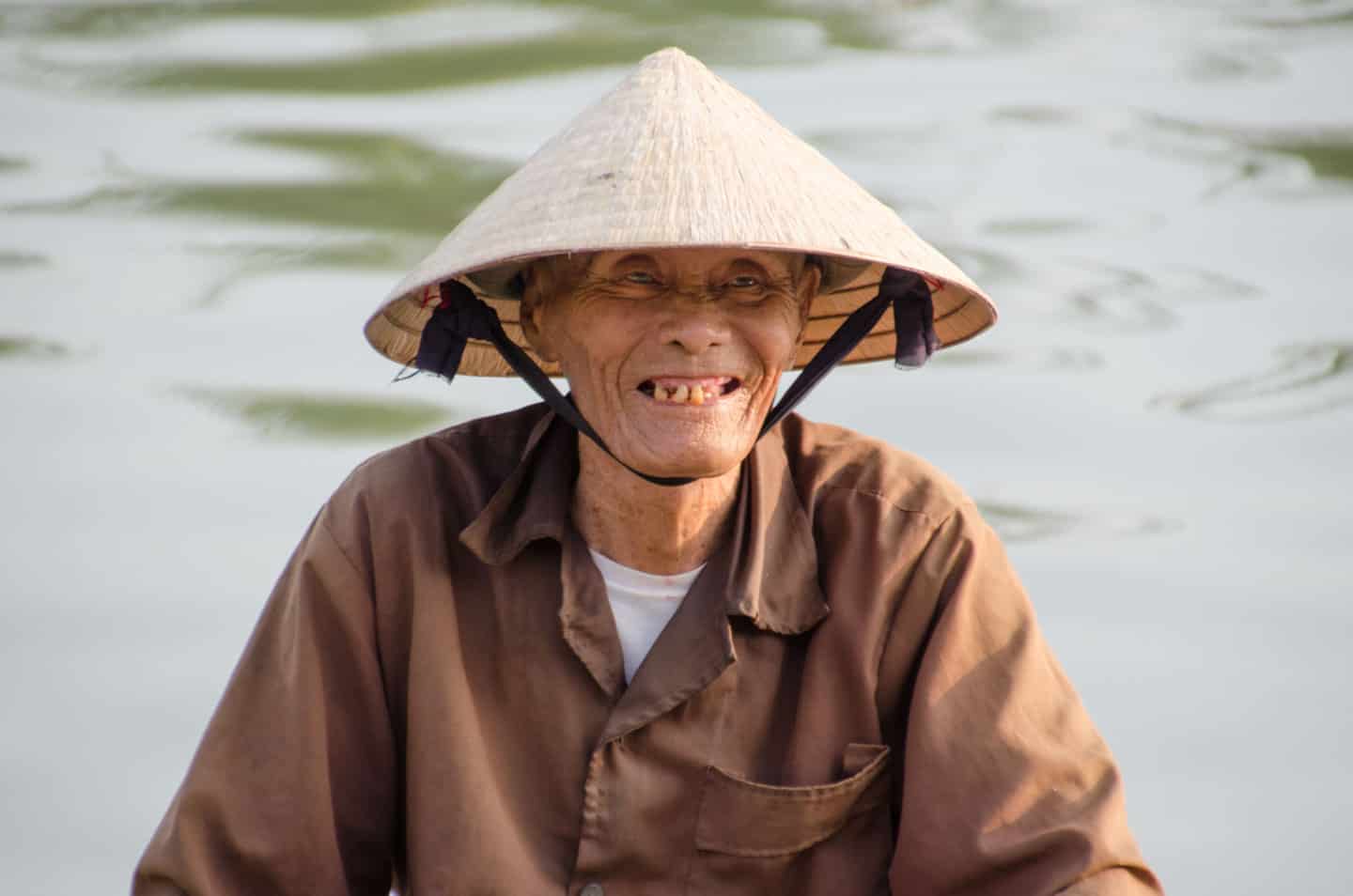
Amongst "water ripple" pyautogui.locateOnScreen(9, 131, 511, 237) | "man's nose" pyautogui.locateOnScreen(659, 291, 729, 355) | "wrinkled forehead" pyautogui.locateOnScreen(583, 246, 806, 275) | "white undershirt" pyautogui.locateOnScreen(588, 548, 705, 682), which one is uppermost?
"wrinkled forehead" pyautogui.locateOnScreen(583, 246, 806, 275)

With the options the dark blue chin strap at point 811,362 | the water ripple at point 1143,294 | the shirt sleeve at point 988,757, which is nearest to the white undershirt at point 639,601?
the dark blue chin strap at point 811,362

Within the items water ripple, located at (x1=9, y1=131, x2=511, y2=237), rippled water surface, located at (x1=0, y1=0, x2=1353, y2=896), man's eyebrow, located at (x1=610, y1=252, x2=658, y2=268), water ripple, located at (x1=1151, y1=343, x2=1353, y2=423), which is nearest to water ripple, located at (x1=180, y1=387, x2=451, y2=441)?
rippled water surface, located at (x1=0, y1=0, x2=1353, y2=896)

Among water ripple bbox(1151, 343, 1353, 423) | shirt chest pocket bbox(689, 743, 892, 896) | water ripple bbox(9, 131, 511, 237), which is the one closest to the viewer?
shirt chest pocket bbox(689, 743, 892, 896)

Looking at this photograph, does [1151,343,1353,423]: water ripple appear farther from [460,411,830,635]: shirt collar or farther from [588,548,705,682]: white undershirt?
[588,548,705,682]: white undershirt

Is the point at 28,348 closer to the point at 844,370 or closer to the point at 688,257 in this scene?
the point at 844,370

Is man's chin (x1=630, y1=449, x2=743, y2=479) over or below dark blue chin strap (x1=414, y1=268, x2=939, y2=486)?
below

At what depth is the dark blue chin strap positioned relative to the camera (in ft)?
8.46

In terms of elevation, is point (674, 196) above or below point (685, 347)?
above

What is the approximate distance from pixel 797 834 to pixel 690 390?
589 millimetres

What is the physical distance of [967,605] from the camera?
2.54m

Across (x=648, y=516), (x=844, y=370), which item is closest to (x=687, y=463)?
(x=648, y=516)

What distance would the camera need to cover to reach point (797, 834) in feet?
8.28

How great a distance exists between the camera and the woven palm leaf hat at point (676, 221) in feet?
7.47

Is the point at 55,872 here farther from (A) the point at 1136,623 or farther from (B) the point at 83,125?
(A) the point at 1136,623
